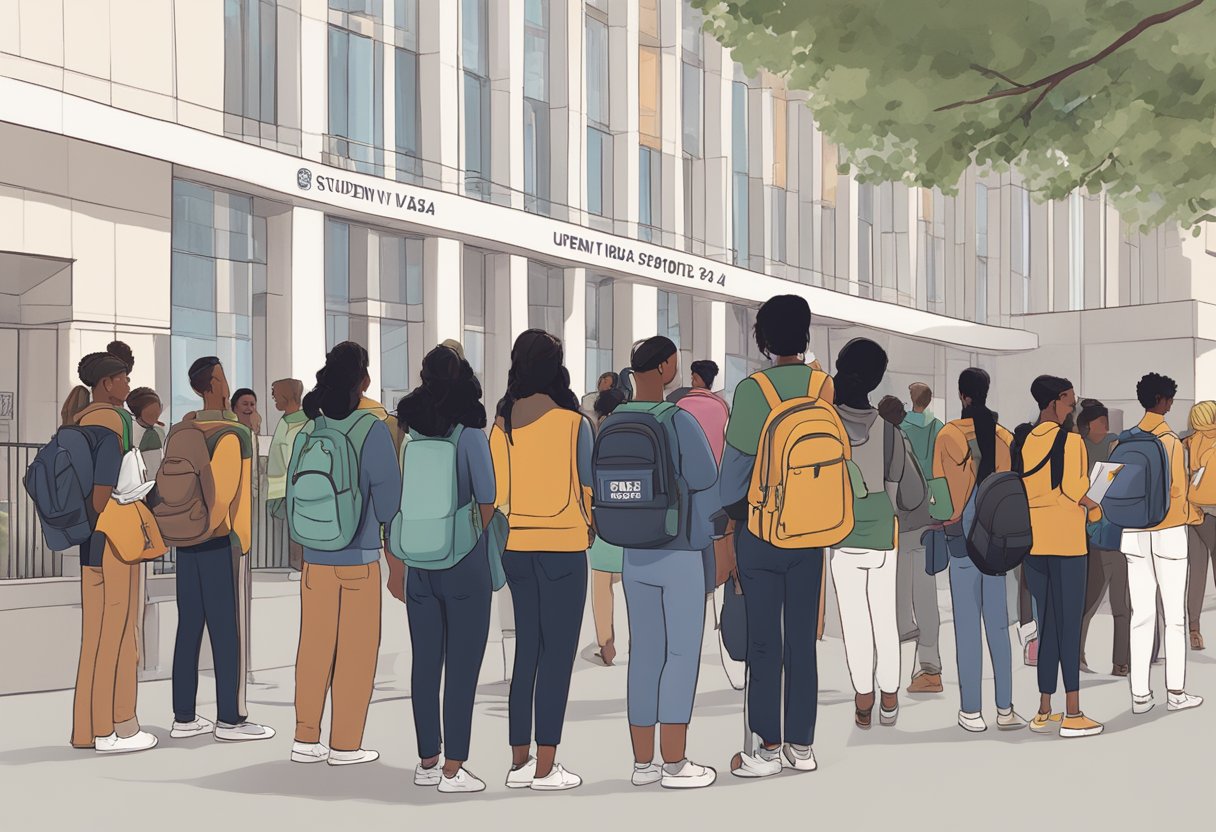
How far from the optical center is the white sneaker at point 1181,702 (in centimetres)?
916

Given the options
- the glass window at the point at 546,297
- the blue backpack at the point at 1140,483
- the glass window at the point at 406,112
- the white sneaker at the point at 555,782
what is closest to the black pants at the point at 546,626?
the white sneaker at the point at 555,782

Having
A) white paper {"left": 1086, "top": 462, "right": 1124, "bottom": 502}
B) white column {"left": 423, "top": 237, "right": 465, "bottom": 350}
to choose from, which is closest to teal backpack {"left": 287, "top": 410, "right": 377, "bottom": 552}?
white paper {"left": 1086, "top": 462, "right": 1124, "bottom": 502}

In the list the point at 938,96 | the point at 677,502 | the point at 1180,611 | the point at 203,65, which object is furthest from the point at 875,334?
the point at 677,502

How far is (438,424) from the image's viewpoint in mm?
6828

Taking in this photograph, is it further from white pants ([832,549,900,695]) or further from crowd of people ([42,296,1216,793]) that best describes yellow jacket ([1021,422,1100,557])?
white pants ([832,549,900,695])

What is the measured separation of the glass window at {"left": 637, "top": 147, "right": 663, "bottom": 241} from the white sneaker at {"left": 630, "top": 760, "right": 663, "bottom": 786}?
1039 inches

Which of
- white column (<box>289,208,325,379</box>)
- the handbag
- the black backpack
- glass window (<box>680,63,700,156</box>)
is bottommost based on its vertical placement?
the handbag

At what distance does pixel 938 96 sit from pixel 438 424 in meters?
7.30

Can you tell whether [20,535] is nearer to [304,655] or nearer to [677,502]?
[304,655]

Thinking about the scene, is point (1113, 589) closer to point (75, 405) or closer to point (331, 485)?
point (331, 485)

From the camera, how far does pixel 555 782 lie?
691 centimetres

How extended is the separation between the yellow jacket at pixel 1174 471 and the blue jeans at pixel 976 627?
54.1 inches

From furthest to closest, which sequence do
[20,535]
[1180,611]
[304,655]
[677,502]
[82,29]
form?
1. [82,29]
2. [20,535]
3. [1180,611]
4. [304,655]
5. [677,502]

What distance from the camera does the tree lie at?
11.4 metres
